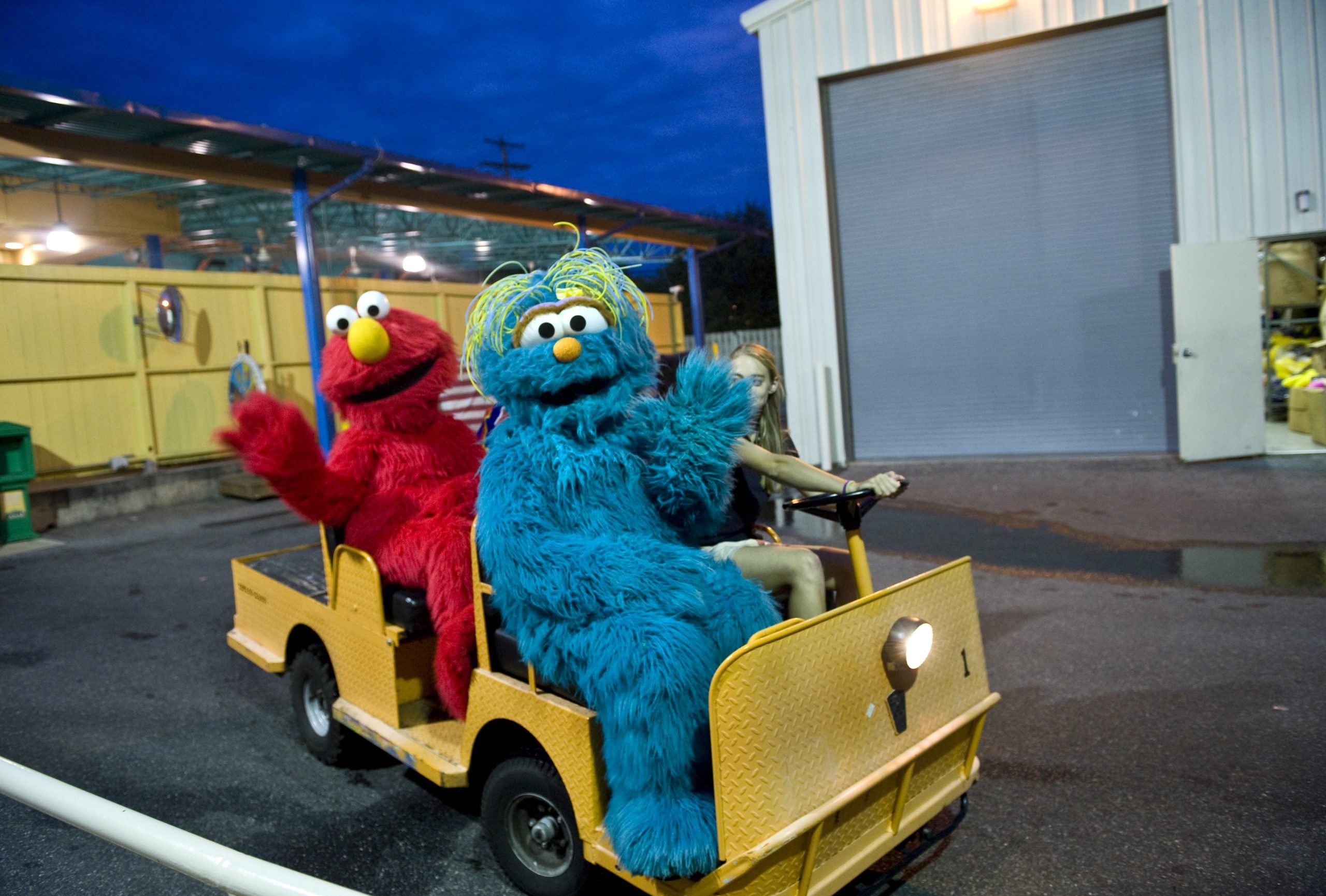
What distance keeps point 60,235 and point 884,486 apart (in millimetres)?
16602

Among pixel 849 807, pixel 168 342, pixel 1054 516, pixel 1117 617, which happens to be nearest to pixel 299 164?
pixel 168 342

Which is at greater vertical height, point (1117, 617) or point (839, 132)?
point (839, 132)

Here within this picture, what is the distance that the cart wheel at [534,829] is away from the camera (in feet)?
8.17

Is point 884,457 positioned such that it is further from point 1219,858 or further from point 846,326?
point 1219,858

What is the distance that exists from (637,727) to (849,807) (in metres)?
0.59

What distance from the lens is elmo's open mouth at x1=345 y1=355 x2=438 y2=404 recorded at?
392cm

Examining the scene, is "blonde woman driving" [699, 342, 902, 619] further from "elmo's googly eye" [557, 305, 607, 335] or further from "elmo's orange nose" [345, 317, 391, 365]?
"elmo's orange nose" [345, 317, 391, 365]

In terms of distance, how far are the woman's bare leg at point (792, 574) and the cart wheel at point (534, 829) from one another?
788 mm

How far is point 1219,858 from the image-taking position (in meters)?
2.69

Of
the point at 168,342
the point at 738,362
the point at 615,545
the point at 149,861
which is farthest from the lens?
the point at 168,342

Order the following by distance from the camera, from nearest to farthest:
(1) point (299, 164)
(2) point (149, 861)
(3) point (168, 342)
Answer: (2) point (149, 861)
(1) point (299, 164)
(3) point (168, 342)

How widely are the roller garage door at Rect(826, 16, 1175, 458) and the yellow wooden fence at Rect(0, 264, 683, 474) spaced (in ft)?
9.94

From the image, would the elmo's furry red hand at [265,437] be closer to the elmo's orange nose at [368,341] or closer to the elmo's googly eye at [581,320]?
the elmo's orange nose at [368,341]

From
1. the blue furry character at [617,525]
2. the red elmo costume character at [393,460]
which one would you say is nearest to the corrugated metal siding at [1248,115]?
the red elmo costume character at [393,460]
